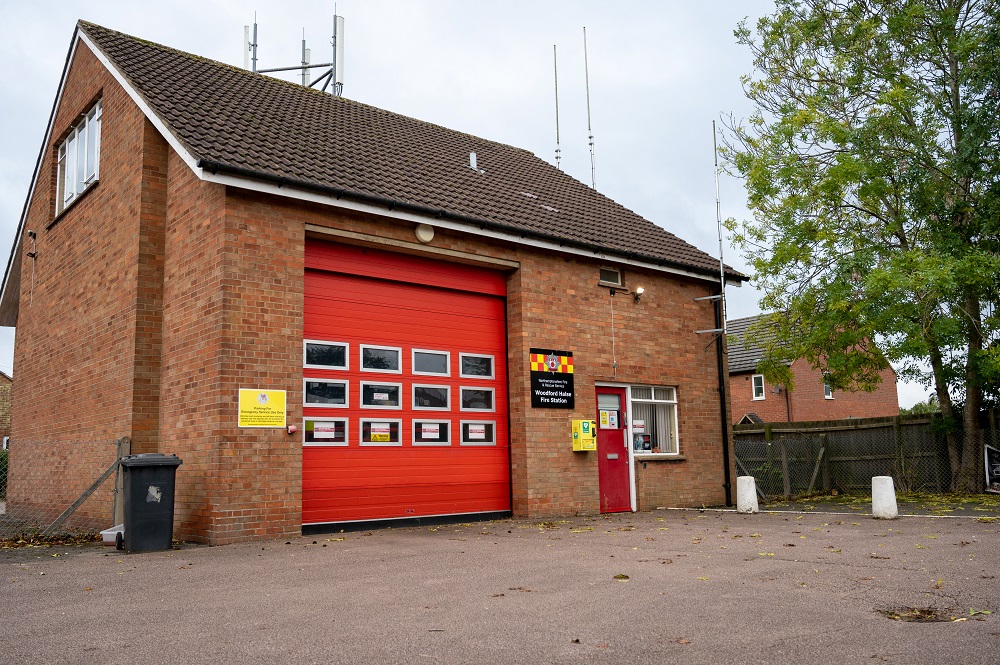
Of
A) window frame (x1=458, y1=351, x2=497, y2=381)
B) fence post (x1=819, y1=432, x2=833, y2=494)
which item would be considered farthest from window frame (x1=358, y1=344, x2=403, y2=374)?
fence post (x1=819, y1=432, x2=833, y2=494)

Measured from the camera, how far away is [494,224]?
47.3ft

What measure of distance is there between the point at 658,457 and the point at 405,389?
5.82 m

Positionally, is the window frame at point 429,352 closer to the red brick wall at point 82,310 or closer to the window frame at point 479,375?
the window frame at point 479,375

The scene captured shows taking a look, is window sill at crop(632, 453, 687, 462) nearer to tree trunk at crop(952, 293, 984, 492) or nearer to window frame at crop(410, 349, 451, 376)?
window frame at crop(410, 349, 451, 376)

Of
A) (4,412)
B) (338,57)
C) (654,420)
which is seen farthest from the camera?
(4,412)

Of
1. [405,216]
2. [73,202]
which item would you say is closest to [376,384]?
[405,216]

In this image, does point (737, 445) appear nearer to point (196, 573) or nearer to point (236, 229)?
point (236, 229)

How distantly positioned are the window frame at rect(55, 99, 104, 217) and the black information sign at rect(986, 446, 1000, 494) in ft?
60.5

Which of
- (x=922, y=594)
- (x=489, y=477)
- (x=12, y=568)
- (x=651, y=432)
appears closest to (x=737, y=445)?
(x=651, y=432)

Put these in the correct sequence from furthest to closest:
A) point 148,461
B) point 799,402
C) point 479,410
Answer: point 799,402, point 479,410, point 148,461

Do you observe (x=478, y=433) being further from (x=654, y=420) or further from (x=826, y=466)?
(x=826, y=466)

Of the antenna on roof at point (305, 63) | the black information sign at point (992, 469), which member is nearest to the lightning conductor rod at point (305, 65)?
the antenna on roof at point (305, 63)

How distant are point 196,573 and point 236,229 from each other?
5.08 metres

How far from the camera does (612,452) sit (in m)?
16.3
